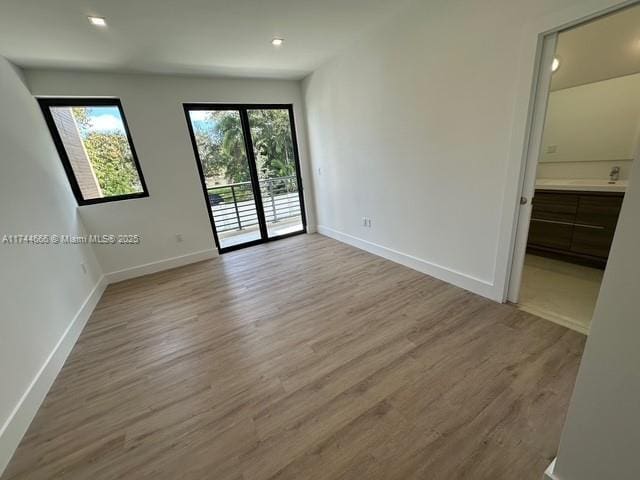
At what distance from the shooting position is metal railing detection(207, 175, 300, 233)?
13.6 ft

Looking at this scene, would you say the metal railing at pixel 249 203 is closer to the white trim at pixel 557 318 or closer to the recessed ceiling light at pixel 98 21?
the recessed ceiling light at pixel 98 21

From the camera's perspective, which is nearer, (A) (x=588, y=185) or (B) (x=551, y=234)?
(A) (x=588, y=185)

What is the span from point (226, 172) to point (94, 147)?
1.57 metres

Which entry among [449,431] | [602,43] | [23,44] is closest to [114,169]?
[23,44]

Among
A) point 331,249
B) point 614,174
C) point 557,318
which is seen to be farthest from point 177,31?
point 614,174

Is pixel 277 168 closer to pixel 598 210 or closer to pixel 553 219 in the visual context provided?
pixel 553 219

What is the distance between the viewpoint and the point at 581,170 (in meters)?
2.94

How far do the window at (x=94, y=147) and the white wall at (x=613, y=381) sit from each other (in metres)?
4.26

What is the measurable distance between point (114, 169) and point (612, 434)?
15.1 ft

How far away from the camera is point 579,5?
1.45m

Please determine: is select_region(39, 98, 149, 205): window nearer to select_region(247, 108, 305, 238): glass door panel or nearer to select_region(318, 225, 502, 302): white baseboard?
select_region(247, 108, 305, 238): glass door panel

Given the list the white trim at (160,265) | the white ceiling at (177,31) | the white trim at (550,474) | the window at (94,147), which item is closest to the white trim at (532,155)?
the white ceiling at (177,31)

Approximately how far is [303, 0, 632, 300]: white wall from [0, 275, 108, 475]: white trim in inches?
128

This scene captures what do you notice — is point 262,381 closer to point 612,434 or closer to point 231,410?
point 231,410
